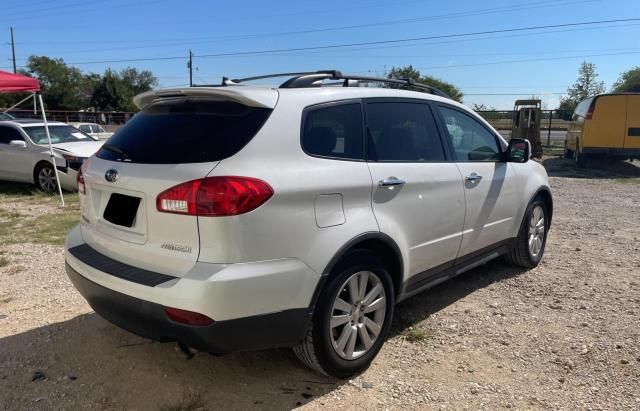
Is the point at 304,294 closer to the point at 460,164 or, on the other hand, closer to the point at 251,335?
the point at 251,335

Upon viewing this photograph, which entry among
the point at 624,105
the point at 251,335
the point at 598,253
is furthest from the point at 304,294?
the point at 624,105

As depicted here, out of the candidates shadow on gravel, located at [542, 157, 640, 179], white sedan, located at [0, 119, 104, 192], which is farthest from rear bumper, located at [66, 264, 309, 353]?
shadow on gravel, located at [542, 157, 640, 179]

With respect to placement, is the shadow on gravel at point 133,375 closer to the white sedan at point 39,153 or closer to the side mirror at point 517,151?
the side mirror at point 517,151

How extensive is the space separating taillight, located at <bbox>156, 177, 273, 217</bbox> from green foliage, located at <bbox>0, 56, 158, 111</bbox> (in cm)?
7210

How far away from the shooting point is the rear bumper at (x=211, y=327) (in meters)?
2.62

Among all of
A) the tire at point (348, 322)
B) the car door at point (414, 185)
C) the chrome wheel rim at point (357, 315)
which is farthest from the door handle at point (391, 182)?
the chrome wheel rim at point (357, 315)

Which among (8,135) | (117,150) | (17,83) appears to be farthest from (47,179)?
(117,150)

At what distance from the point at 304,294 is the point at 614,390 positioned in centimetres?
196

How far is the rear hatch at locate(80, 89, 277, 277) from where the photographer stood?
2652mm

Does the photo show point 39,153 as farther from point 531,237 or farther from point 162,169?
point 531,237

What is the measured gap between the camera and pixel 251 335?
270cm

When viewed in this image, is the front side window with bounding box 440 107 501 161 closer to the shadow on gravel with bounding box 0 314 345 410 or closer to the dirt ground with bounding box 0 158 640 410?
the dirt ground with bounding box 0 158 640 410

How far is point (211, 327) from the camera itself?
8.48 feet

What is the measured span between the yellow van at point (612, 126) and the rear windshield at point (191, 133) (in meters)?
13.8
